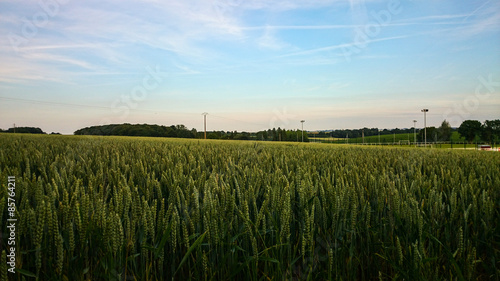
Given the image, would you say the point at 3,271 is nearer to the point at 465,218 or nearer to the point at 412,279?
the point at 412,279

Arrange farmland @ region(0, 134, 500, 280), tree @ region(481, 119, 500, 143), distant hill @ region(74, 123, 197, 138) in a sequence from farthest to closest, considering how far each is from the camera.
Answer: tree @ region(481, 119, 500, 143), distant hill @ region(74, 123, 197, 138), farmland @ region(0, 134, 500, 280)

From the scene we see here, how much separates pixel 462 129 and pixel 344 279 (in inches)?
4856

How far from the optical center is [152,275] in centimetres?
141

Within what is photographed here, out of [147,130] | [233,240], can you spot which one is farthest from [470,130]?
[233,240]

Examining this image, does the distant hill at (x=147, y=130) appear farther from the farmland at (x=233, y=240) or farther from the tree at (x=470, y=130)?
the tree at (x=470, y=130)

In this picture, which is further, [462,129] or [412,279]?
[462,129]

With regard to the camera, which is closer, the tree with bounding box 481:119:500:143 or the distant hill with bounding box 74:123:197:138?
the distant hill with bounding box 74:123:197:138

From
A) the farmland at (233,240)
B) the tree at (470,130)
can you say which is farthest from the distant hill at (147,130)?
the tree at (470,130)

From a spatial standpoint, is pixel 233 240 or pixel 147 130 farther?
pixel 147 130

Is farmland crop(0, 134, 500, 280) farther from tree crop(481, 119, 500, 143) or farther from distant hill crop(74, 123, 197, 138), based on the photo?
tree crop(481, 119, 500, 143)

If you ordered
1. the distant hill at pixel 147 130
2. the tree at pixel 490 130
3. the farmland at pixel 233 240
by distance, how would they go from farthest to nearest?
1. the tree at pixel 490 130
2. the distant hill at pixel 147 130
3. the farmland at pixel 233 240

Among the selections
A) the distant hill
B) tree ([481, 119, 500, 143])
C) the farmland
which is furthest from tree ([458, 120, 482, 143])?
the farmland

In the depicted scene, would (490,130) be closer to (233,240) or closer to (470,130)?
(470,130)

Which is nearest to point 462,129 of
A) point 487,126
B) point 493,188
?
point 487,126
